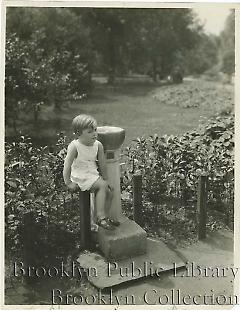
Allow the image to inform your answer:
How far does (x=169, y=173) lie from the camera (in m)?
3.59

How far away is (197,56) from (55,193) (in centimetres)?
172

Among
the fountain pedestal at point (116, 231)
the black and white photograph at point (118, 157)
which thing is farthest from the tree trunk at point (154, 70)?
the fountain pedestal at point (116, 231)

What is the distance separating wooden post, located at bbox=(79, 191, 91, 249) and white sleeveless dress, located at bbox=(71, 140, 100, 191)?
0.07 metres

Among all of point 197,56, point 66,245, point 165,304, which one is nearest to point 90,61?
point 197,56

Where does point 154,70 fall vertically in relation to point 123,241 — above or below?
above

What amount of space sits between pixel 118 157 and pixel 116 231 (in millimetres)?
529

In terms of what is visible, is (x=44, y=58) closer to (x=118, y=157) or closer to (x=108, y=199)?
(x=118, y=157)

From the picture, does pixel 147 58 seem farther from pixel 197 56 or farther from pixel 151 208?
pixel 151 208

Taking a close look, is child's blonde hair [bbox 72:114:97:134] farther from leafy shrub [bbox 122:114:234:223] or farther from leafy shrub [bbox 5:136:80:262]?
leafy shrub [bbox 122:114:234:223]

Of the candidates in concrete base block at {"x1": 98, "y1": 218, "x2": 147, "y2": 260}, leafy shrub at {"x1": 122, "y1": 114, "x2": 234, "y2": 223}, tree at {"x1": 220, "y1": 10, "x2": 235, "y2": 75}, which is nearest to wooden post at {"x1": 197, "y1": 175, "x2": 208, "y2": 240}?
leafy shrub at {"x1": 122, "y1": 114, "x2": 234, "y2": 223}

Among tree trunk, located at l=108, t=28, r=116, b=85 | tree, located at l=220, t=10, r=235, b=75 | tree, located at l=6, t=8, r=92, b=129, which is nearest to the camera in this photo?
tree, located at l=220, t=10, r=235, b=75

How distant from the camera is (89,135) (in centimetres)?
286

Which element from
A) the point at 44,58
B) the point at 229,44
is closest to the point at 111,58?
the point at 44,58

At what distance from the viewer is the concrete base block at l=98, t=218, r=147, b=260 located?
9.46 ft
